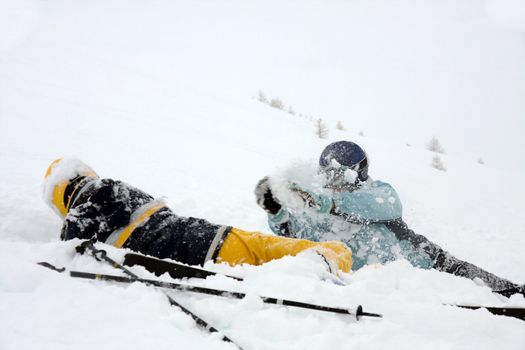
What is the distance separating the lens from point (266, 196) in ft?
9.58

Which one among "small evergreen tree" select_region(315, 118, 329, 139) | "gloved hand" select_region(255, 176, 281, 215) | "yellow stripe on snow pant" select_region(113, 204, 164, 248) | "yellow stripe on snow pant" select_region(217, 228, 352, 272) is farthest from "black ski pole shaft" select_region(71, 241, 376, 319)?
"small evergreen tree" select_region(315, 118, 329, 139)

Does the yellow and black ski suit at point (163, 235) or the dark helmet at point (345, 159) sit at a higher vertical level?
the dark helmet at point (345, 159)

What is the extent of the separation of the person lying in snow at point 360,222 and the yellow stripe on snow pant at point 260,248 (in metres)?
0.77

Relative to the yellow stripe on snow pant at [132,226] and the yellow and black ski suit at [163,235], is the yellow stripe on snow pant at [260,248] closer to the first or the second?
the yellow and black ski suit at [163,235]

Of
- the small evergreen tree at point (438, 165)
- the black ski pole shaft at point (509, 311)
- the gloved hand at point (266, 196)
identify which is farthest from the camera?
the small evergreen tree at point (438, 165)

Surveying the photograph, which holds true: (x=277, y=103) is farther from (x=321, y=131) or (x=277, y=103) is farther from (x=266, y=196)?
(x=266, y=196)

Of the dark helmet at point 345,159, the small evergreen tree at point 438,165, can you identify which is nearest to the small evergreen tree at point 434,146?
the small evergreen tree at point 438,165

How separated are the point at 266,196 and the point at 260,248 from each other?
2.59ft

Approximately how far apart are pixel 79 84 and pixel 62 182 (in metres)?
9.60

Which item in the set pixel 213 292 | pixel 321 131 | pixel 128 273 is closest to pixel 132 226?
pixel 128 273

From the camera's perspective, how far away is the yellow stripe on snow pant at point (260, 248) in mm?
2090

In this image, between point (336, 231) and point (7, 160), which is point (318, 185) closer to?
point (336, 231)

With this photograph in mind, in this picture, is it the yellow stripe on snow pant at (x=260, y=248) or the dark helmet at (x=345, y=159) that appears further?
the dark helmet at (x=345, y=159)

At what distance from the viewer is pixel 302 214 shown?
3.36 metres
